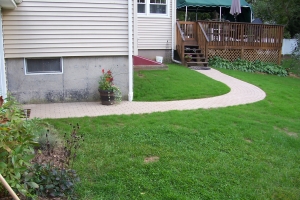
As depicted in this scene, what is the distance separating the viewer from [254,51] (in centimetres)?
1596

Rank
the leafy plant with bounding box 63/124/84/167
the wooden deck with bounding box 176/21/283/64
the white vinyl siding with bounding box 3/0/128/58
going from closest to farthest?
1. the leafy plant with bounding box 63/124/84/167
2. the white vinyl siding with bounding box 3/0/128/58
3. the wooden deck with bounding box 176/21/283/64

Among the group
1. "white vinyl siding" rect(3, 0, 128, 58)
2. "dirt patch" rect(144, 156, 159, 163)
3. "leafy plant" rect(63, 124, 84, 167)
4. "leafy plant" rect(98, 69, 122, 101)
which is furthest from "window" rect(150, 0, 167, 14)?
"dirt patch" rect(144, 156, 159, 163)

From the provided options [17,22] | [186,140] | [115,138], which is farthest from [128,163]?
[17,22]

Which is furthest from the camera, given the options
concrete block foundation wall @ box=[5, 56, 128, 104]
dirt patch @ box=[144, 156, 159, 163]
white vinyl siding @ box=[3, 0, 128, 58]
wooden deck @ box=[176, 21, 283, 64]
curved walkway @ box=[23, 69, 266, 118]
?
wooden deck @ box=[176, 21, 283, 64]

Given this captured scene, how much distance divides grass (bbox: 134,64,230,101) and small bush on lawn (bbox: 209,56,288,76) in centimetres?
344

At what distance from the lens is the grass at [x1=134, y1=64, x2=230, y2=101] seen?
919cm

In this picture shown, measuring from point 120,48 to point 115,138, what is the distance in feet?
12.2

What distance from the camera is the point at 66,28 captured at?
321 inches

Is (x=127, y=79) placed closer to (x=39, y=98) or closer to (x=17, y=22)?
(x=39, y=98)

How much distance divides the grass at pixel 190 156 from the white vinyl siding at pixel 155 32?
7.59 meters

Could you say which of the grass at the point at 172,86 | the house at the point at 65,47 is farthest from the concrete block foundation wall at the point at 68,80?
the grass at the point at 172,86

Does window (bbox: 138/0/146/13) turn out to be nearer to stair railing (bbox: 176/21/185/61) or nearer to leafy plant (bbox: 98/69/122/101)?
stair railing (bbox: 176/21/185/61)

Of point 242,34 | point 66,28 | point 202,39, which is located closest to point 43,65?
point 66,28

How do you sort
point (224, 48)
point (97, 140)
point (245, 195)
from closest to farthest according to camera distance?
point (245, 195), point (97, 140), point (224, 48)
